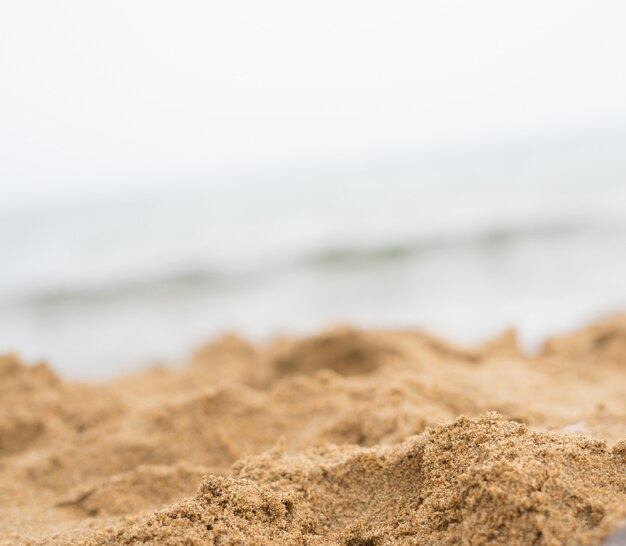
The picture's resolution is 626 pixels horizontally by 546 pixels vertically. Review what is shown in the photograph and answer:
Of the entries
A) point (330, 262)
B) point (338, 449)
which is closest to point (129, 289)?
point (330, 262)

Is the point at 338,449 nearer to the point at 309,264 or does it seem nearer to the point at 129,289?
the point at 309,264

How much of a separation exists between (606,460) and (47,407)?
2.31 m

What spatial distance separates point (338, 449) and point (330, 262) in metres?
6.05

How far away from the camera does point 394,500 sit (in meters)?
1.31

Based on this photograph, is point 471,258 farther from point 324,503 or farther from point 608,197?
point 324,503

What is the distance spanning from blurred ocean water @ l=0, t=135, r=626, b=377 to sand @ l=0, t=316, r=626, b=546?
156 cm

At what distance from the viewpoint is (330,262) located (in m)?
7.56

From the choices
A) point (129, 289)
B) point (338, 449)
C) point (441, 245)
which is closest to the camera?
point (338, 449)

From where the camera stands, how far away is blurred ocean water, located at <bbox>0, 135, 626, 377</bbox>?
517 cm

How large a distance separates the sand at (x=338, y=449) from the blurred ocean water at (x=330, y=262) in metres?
1.56

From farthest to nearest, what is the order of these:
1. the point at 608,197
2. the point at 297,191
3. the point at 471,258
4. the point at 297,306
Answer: the point at 297,191, the point at 608,197, the point at 471,258, the point at 297,306

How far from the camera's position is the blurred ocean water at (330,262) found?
204 inches

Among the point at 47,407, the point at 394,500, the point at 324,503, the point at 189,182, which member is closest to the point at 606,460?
the point at 394,500

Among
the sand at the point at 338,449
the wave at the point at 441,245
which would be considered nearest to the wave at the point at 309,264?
the wave at the point at 441,245
